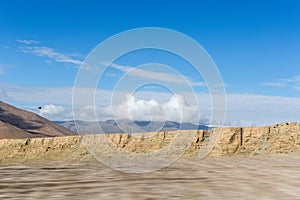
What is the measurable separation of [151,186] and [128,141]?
5966cm

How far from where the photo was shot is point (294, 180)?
21344 mm

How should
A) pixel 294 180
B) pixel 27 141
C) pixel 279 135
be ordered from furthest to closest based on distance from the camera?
pixel 27 141 → pixel 279 135 → pixel 294 180

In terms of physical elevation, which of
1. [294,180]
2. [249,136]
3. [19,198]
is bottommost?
[19,198]

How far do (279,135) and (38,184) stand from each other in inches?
1957

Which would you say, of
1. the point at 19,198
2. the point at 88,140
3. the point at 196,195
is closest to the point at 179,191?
the point at 196,195

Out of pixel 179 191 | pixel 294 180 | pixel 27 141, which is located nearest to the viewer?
pixel 179 191

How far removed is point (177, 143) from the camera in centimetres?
7338

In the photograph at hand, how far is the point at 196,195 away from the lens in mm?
16328

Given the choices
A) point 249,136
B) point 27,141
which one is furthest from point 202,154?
point 27,141

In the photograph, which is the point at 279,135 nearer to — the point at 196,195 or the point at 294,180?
the point at 294,180

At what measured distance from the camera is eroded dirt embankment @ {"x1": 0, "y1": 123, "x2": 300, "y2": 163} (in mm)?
61094

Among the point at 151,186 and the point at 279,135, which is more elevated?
the point at 279,135

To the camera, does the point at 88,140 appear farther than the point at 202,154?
Yes

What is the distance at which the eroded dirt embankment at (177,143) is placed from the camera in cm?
6109
